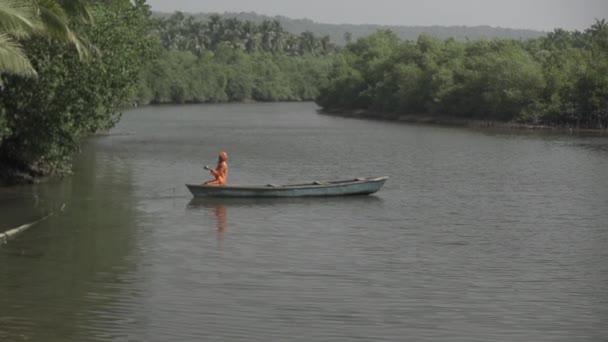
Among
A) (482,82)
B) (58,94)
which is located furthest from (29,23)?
(482,82)

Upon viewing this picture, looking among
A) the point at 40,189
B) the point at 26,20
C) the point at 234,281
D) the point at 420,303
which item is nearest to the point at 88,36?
the point at 40,189

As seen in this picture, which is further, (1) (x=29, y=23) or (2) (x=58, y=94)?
(2) (x=58, y=94)

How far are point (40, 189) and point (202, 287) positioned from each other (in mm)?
19283

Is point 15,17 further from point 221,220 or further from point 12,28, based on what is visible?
point 221,220

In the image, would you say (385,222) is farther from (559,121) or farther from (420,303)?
(559,121)

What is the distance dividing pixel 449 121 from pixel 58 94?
81.9m

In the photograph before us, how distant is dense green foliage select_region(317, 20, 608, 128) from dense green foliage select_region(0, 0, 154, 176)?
65.4 meters

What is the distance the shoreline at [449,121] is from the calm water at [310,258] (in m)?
44.9

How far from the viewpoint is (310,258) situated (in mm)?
28734

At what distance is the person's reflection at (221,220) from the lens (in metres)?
32.6

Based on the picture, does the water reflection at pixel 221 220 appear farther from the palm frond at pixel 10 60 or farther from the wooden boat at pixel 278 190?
the palm frond at pixel 10 60

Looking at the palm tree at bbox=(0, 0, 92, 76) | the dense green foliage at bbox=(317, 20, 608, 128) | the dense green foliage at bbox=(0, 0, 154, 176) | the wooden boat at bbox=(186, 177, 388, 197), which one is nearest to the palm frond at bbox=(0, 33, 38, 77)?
the palm tree at bbox=(0, 0, 92, 76)

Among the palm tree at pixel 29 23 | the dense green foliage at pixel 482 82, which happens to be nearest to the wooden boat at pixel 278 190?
the palm tree at pixel 29 23

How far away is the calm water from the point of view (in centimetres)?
2102
